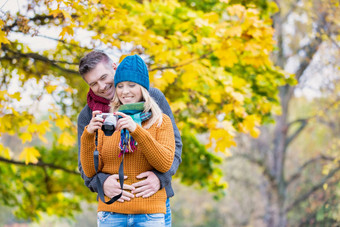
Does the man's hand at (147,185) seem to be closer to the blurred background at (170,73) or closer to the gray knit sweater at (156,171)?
the gray knit sweater at (156,171)

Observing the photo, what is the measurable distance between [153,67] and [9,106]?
1514mm

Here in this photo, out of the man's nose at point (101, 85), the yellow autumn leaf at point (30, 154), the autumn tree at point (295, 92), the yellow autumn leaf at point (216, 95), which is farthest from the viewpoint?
the autumn tree at point (295, 92)

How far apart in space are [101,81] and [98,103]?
0.46 ft

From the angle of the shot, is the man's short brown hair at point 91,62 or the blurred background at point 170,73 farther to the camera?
the blurred background at point 170,73

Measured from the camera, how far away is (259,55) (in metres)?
3.90

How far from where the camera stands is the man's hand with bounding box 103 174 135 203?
1.94m

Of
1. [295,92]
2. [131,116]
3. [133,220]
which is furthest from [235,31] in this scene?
[295,92]

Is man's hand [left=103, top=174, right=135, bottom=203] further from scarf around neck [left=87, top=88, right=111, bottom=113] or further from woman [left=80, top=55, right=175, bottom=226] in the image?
scarf around neck [left=87, top=88, right=111, bottom=113]

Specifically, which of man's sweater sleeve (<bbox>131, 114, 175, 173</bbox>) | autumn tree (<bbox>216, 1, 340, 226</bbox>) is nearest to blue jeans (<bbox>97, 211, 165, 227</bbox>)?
man's sweater sleeve (<bbox>131, 114, 175, 173</bbox>)

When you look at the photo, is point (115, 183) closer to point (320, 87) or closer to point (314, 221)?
point (314, 221)

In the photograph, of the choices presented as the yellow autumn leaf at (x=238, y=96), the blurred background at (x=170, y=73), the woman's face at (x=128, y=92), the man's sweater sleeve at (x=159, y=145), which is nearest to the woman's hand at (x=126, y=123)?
the man's sweater sleeve at (x=159, y=145)

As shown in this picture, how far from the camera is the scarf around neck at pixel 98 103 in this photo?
2.24 m

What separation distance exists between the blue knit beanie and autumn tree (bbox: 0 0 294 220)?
3.02ft

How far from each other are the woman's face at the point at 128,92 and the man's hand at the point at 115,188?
1.38ft
